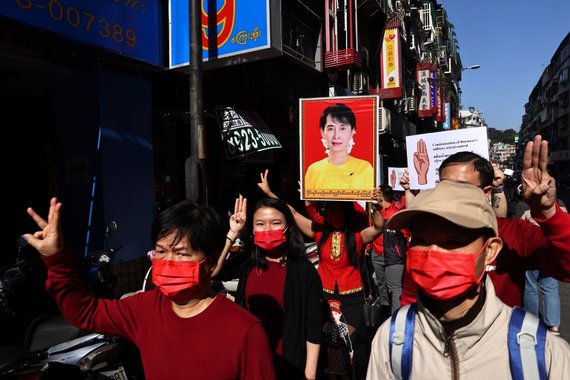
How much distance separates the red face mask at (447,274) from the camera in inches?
57.6

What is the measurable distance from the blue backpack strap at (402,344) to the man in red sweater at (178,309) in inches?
19.6

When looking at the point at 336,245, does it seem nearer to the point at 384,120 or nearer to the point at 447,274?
the point at 447,274

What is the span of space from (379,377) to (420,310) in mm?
293

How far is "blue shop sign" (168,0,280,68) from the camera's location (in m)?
6.33

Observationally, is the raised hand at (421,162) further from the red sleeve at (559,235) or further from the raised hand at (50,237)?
the raised hand at (50,237)

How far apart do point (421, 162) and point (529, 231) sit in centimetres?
236

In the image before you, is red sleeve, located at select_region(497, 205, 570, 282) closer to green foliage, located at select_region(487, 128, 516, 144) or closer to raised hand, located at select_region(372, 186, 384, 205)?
raised hand, located at select_region(372, 186, 384, 205)

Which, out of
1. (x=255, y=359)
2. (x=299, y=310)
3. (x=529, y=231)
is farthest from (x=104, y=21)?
(x=529, y=231)

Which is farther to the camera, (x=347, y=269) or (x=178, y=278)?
(x=347, y=269)

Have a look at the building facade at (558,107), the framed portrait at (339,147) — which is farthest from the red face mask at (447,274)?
the building facade at (558,107)

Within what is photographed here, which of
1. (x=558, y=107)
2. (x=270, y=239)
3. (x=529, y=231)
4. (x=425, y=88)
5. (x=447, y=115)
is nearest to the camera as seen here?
(x=529, y=231)

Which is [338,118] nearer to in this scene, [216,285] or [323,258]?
[323,258]

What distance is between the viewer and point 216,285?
4.44 metres

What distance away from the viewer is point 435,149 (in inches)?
175
